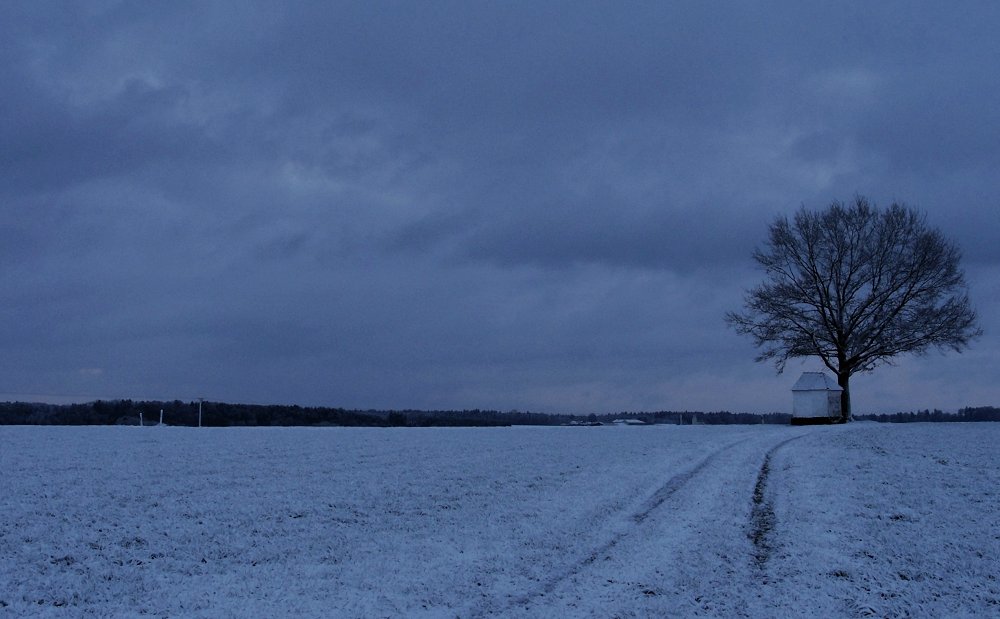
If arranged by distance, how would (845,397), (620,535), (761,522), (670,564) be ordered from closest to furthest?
(670,564)
(620,535)
(761,522)
(845,397)

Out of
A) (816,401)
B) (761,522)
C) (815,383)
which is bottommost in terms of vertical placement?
(761,522)

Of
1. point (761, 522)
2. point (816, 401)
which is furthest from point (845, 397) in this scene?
point (761, 522)

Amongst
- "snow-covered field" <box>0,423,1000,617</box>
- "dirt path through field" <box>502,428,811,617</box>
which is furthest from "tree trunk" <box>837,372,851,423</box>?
"dirt path through field" <box>502,428,811,617</box>

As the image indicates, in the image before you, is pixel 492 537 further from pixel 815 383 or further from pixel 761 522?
pixel 815 383

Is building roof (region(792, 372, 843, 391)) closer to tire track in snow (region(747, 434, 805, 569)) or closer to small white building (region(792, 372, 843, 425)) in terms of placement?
small white building (region(792, 372, 843, 425))

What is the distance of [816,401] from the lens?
5447cm

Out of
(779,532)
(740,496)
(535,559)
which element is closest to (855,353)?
(740,496)

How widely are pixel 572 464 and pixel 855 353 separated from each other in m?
37.1

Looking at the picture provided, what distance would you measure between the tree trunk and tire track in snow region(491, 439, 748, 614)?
3387 centimetres

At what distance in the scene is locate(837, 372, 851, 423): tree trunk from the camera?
2109 inches

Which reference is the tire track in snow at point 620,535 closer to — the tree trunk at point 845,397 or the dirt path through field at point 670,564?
the dirt path through field at point 670,564

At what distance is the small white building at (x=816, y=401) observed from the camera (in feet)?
178

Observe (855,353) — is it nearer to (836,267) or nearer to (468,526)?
(836,267)

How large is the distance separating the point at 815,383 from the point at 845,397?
2144 millimetres
